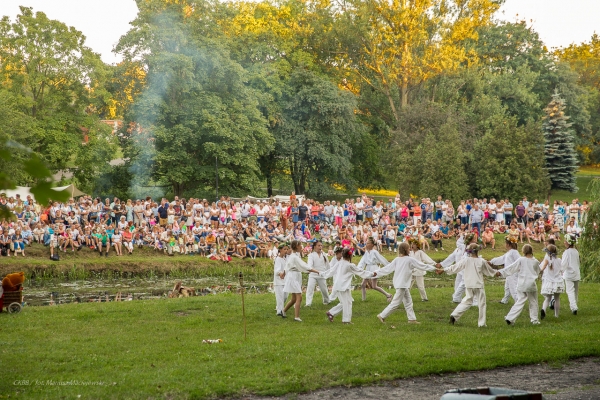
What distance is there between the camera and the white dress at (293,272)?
16.6 m

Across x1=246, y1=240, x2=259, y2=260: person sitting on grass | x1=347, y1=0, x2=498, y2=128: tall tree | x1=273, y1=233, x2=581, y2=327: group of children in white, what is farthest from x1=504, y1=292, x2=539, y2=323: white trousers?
x1=347, y1=0, x2=498, y2=128: tall tree

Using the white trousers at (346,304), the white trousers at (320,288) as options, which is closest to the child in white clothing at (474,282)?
the white trousers at (346,304)

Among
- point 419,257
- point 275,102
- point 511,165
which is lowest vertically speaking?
point 419,257

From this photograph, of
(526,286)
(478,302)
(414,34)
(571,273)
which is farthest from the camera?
(414,34)

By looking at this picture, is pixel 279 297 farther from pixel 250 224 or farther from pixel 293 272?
pixel 250 224

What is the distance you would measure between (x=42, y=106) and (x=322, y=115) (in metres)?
18.4

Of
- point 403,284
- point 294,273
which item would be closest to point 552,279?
point 403,284

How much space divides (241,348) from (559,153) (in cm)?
4792

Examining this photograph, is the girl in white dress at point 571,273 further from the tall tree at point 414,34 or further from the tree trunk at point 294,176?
the tall tree at point 414,34

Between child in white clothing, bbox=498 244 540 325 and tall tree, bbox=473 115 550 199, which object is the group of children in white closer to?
child in white clothing, bbox=498 244 540 325

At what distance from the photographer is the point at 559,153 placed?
181 ft

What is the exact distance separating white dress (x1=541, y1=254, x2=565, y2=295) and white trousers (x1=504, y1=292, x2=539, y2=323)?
3.31 feet

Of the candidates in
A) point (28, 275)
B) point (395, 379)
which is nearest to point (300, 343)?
point (395, 379)

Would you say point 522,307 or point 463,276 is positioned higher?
point 463,276
